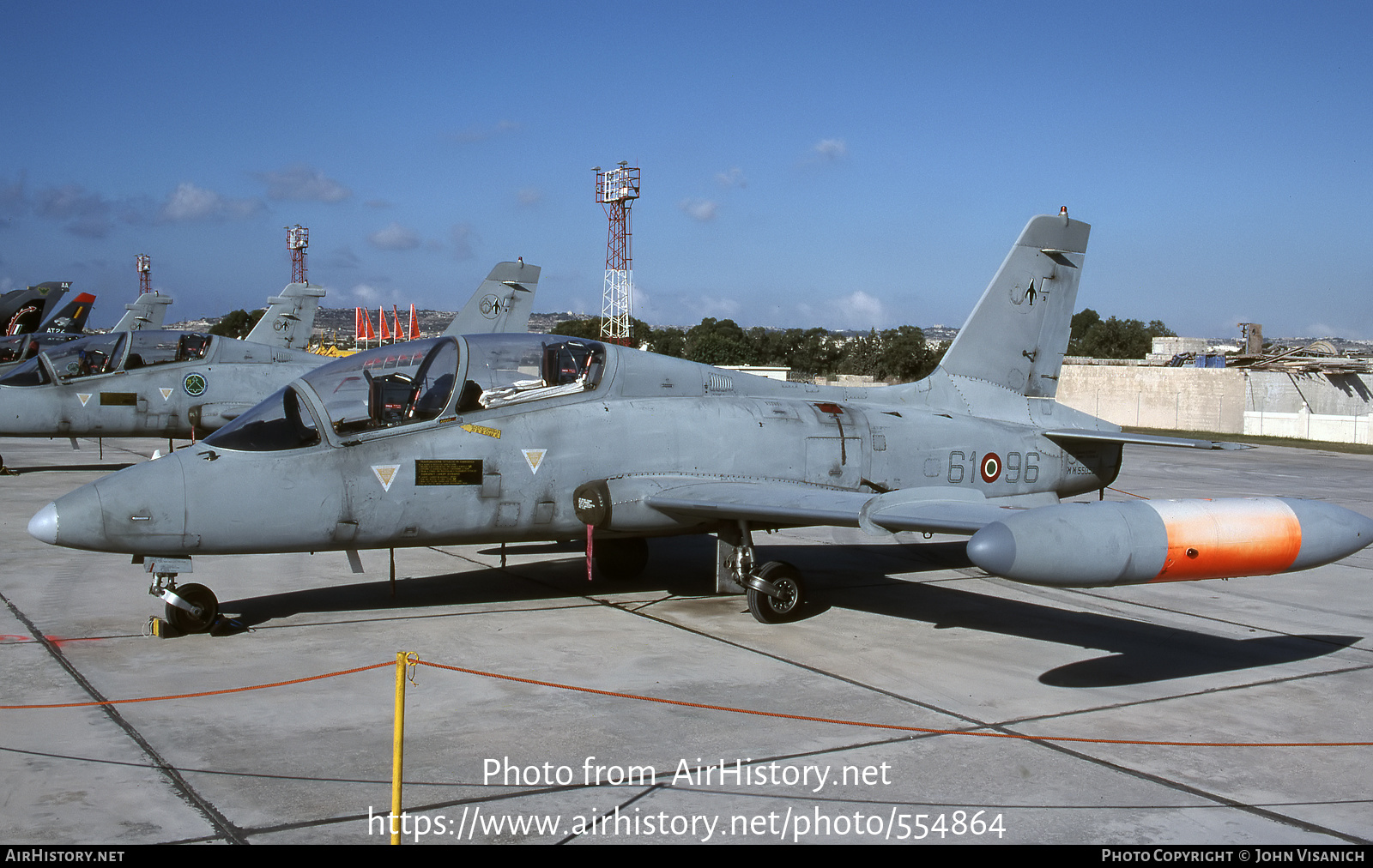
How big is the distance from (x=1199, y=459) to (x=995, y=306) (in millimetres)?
20069

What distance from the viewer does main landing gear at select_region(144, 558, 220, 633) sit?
8.59 metres

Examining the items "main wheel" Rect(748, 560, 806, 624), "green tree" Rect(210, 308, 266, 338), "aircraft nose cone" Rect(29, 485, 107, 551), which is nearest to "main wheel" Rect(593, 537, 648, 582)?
"main wheel" Rect(748, 560, 806, 624)

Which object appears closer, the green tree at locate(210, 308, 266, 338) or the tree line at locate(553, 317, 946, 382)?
the tree line at locate(553, 317, 946, 382)

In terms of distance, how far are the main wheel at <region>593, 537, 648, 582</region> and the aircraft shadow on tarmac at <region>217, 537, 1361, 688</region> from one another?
0.16 m

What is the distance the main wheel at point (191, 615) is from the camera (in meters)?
8.67

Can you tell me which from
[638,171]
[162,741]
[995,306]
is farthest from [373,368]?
[638,171]

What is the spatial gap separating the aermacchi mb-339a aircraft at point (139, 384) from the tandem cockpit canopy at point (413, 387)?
37.3 feet

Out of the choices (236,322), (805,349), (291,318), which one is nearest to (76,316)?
(291,318)

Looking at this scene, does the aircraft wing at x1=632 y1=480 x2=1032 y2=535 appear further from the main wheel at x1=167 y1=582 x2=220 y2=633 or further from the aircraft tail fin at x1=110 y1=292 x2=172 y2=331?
the aircraft tail fin at x1=110 y1=292 x2=172 y2=331

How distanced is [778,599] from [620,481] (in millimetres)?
1763

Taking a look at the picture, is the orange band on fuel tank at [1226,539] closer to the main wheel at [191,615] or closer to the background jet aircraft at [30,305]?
the main wheel at [191,615]

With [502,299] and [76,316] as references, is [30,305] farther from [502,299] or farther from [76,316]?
[502,299]

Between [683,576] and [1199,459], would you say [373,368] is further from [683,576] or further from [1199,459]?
[1199,459]

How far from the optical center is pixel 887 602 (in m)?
10.9
